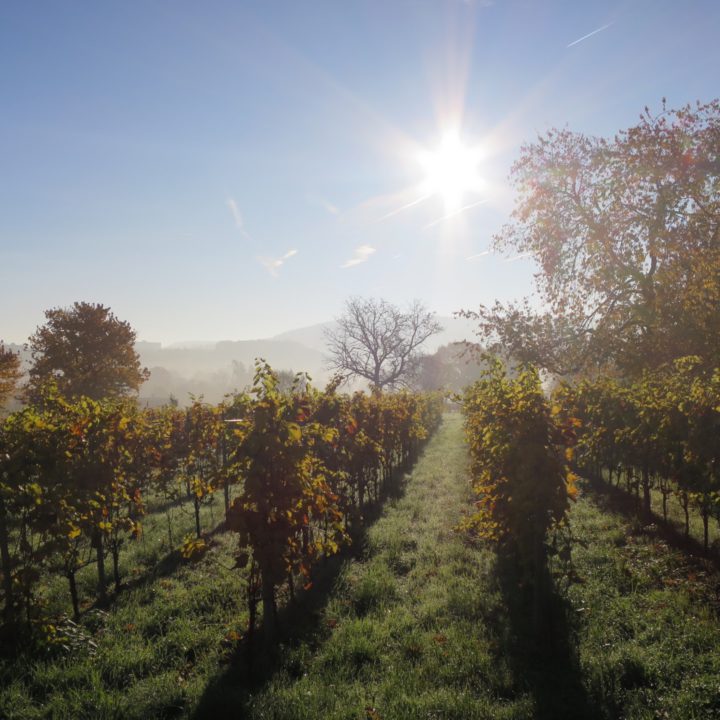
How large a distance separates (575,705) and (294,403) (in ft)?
15.1

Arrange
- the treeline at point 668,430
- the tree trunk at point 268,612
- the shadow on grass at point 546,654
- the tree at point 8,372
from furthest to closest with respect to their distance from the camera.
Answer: the tree at point 8,372, the treeline at point 668,430, the tree trunk at point 268,612, the shadow on grass at point 546,654

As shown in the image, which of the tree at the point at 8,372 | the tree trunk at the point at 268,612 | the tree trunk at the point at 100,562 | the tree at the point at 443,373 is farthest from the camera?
the tree at the point at 443,373

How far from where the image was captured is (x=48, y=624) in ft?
18.6

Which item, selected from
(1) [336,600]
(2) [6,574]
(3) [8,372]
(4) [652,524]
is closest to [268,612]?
(1) [336,600]

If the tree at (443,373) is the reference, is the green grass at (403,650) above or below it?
below

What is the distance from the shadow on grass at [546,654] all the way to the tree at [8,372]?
3098 centimetres

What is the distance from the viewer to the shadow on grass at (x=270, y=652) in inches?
194

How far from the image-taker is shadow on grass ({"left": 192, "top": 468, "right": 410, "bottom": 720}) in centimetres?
493

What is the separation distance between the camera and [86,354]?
33.9 meters

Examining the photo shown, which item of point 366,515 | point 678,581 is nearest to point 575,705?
point 678,581

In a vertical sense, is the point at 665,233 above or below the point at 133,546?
above

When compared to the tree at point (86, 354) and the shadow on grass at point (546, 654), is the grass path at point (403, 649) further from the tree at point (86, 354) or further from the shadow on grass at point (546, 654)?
the tree at point (86, 354)

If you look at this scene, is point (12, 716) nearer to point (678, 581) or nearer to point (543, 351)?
point (678, 581)

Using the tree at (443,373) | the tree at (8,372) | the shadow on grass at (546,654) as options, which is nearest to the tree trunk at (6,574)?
the shadow on grass at (546,654)
